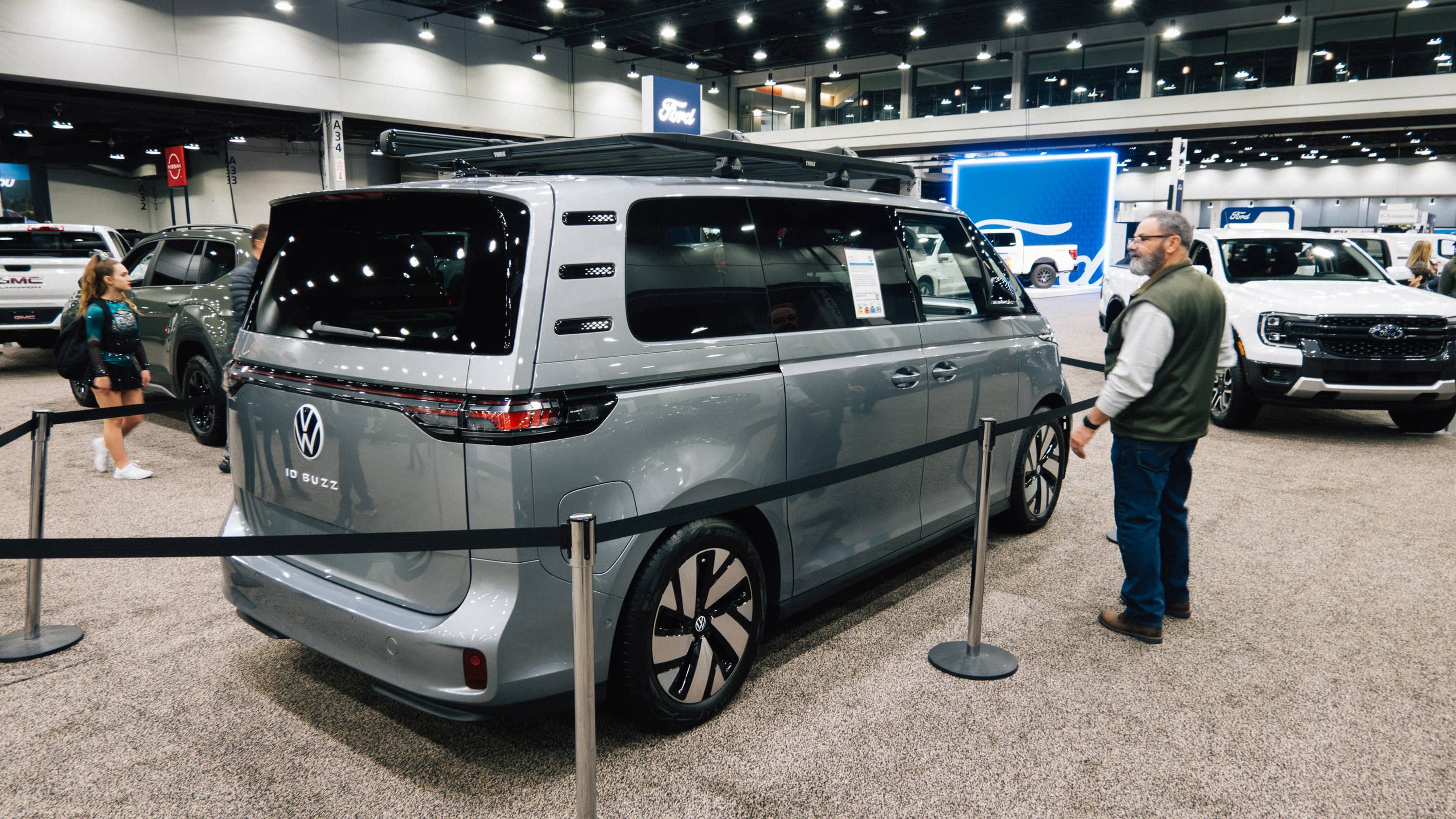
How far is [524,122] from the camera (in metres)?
24.8

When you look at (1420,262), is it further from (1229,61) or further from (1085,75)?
(1085,75)

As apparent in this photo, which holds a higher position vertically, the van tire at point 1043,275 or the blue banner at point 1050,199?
the blue banner at point 1050,199

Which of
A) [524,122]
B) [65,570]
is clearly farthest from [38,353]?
[524,122]

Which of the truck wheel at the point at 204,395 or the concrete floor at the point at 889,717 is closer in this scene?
the concrete floor at the point at 889,717

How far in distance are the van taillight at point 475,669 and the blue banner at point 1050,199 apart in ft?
73.4

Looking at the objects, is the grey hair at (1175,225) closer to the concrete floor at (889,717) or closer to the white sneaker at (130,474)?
the concrete floor at (889,717)

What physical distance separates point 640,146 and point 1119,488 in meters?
2.45

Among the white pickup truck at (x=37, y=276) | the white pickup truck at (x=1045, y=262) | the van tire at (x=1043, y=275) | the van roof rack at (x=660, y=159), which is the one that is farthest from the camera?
the van tire at (x=1043, y=275)

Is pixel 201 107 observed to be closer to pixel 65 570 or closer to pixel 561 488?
pixel 65 570

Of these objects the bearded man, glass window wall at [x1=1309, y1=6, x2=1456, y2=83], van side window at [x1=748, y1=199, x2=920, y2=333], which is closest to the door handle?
van side window at [x1=748, y1=199, x2=920, y2=333]

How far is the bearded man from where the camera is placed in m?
3.51

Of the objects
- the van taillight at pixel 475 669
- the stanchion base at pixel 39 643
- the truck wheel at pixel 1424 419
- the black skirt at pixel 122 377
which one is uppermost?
the black skirt at pixel 122 377

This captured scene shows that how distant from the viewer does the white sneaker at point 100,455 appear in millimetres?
6379

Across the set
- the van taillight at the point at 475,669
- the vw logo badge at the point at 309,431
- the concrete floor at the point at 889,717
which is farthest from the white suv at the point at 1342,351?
the vw logo badge at the point at 309,431
